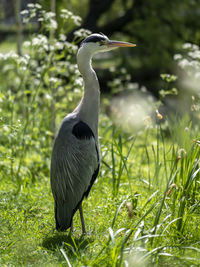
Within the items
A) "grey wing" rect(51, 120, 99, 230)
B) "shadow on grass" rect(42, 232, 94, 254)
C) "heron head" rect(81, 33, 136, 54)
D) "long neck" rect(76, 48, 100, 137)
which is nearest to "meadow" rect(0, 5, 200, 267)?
"shadow on grass" rect(42, 232, 94, 254)

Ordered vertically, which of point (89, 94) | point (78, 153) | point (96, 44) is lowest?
point (78, 153)

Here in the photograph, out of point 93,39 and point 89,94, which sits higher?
point 93,39

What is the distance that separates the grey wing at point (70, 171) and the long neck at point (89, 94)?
0.59ft

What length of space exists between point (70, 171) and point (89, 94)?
0.69 metres

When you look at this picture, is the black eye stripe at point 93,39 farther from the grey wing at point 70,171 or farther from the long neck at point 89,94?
the grey wing at point 70,171

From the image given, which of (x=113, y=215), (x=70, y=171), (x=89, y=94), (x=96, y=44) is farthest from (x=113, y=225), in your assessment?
(x=96, y=44)

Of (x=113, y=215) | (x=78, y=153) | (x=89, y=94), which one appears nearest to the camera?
(x=78, y=153)

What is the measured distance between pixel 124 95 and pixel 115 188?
523 centimetres

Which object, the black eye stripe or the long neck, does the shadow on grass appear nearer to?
the long neck

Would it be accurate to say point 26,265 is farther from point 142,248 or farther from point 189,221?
point 189,221

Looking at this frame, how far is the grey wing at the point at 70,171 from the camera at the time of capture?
3307 millimetres

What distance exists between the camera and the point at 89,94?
3463 millimetres

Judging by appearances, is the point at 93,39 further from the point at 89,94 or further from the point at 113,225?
the point at 113,225

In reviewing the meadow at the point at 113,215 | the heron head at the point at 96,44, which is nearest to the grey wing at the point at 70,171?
the meadow at the point at 113,215
